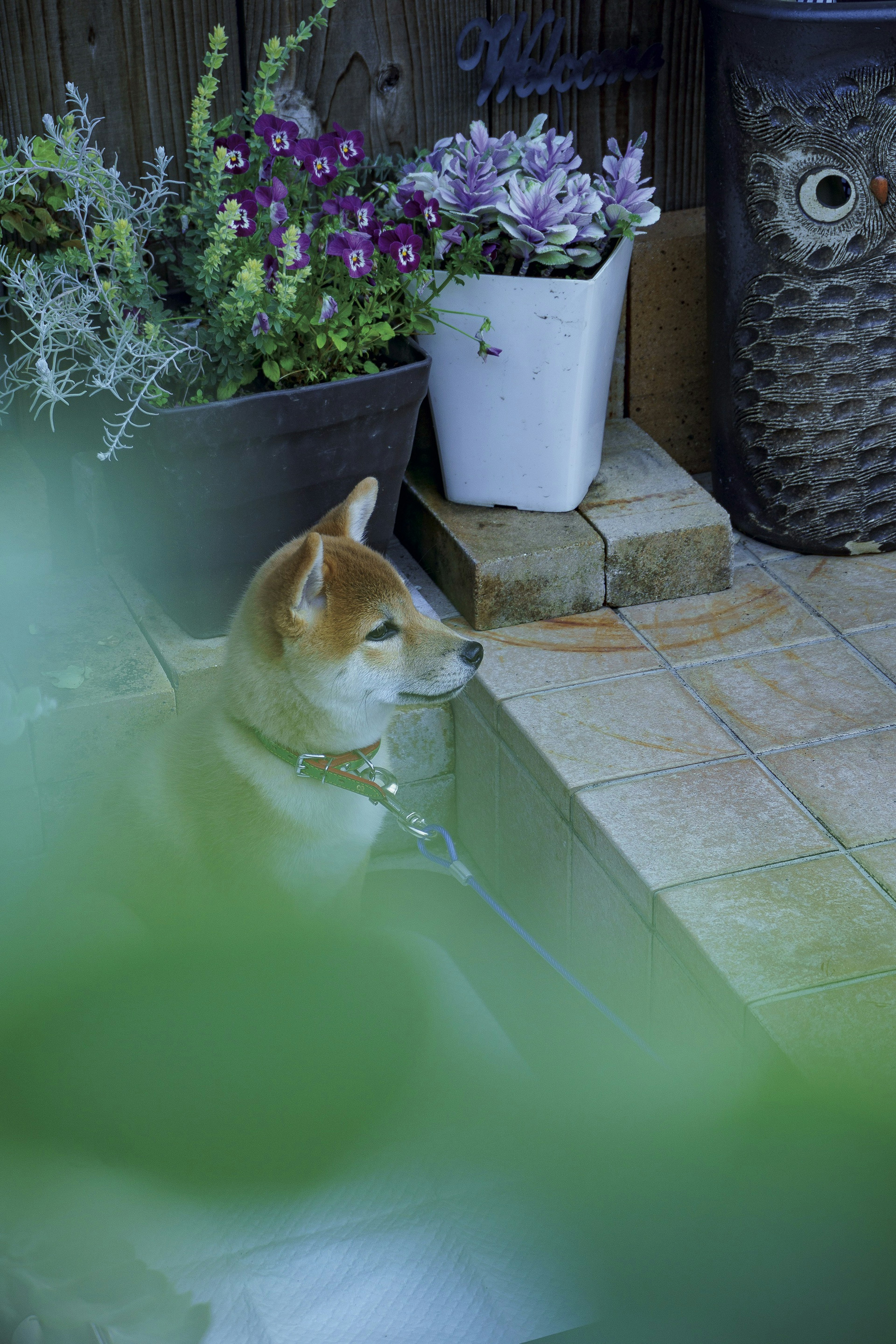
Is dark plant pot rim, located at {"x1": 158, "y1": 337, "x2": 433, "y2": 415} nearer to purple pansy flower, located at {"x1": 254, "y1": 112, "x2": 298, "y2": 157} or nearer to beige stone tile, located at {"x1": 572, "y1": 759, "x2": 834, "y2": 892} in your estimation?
purple pansy flower, located at {"x1": 254, "y1": 112, "x2": 298, "y2": 157}

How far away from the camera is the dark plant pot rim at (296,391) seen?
2.19 meters

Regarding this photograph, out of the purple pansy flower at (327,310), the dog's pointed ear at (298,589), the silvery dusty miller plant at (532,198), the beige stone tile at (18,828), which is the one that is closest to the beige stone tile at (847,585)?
the silvery dusty miller plant at (532,198)

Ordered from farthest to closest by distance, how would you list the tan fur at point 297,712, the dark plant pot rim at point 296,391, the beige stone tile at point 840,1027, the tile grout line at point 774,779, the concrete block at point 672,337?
the concrete block at point 672,337
the dark plant pot rim at point 296,391
the tile grout line at point 774,779
the tan fur at point 297,712
the beige stone tile at point 840,1027

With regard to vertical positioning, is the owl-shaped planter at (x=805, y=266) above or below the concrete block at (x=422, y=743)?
above

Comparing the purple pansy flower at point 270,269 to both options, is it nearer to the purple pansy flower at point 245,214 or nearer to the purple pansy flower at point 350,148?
the purple pansy flower at point 245,214

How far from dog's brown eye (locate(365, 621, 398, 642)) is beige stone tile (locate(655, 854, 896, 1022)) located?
584 mm

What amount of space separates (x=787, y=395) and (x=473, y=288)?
755mm

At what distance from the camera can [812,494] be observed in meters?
2.80

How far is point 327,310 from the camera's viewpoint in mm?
2279

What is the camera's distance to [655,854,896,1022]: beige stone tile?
1.71 metres

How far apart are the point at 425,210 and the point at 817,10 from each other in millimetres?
835

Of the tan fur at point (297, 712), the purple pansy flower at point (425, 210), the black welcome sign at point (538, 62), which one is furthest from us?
the black welcome sign at point (538, 62)

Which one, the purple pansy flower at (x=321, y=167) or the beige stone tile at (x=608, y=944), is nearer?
the beige stone tile at (x=608, y=944)

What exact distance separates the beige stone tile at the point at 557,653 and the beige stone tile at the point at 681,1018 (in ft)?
2.23
